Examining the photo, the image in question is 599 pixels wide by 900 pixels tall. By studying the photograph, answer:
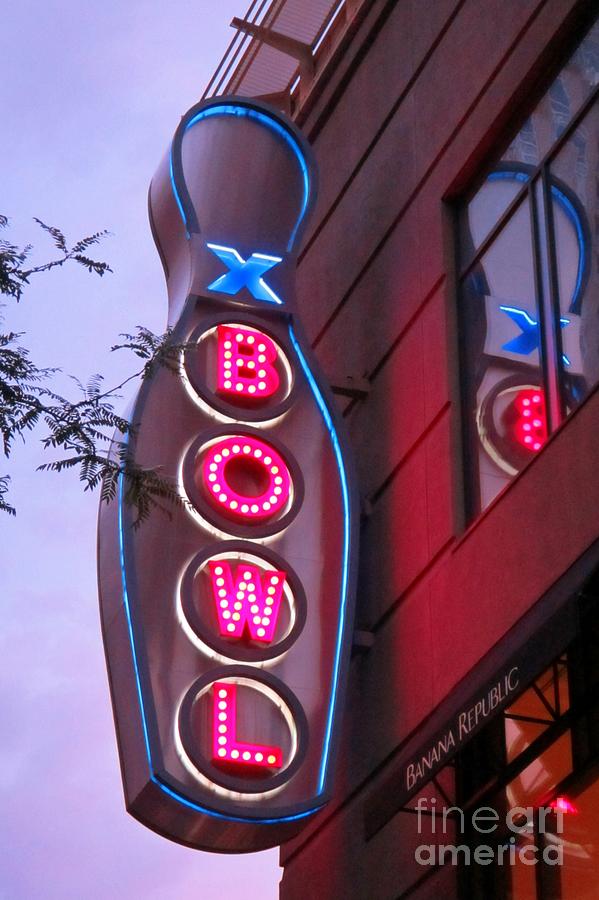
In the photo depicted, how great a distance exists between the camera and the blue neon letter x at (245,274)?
50.4 ft

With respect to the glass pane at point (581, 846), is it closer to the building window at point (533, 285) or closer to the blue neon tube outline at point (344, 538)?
the blue neon tube outline at point (344, 538)

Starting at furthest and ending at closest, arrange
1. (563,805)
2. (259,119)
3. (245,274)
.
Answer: (259,119) < (245,274) < (563,805)

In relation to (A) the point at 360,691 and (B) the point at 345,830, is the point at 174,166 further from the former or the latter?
(B) the point at 345,830

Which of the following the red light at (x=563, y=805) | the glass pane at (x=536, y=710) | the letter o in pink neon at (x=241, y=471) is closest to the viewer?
the red light at (x=563, y=805)

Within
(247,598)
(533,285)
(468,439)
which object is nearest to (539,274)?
(533,285)

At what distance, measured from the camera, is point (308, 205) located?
16.3 m

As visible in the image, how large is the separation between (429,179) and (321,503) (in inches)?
144

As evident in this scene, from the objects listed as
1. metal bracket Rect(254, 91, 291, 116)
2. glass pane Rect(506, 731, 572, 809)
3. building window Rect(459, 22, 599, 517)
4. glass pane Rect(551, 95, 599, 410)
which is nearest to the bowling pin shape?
building window Rect(459, 22, 599, 517)

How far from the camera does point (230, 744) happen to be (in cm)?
1254

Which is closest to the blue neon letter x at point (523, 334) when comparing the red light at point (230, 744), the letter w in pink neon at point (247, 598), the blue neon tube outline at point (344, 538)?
the blue neon tube outline at point (344, 538)

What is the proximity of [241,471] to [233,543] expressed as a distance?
0.94 metres

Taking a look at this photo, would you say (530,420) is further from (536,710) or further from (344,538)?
(536,710)

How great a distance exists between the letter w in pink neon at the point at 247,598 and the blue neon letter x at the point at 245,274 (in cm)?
304

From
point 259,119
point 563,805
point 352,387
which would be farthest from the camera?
point 259,119
